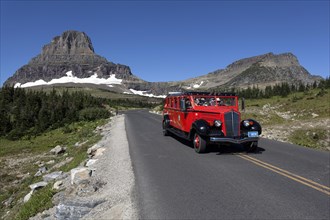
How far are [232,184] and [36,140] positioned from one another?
1337 inches

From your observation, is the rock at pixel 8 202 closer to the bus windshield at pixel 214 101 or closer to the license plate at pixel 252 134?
the bus windshield at pixel 214 101

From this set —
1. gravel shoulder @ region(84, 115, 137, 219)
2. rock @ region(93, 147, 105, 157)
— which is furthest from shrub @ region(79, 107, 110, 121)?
gravel shoulder @ region(84, 115, 137, 219)

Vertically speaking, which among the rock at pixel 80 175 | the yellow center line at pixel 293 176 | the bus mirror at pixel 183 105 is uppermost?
the bus mirror at pixel 183 105

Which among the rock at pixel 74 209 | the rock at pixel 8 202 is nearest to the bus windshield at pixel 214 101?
the rock at pixel 8 202

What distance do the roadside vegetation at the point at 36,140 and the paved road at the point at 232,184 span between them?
3.15 metres

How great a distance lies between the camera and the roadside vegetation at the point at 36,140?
43.5ft

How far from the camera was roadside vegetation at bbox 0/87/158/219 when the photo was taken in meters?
13.3

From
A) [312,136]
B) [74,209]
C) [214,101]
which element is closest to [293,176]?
[74,209]

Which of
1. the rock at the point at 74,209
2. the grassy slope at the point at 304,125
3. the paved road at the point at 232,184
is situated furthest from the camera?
the grassy slope at the point at 304,125

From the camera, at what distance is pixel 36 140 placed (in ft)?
128

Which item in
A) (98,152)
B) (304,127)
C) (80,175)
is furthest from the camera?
(304,127)

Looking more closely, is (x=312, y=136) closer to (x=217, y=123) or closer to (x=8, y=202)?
(x=217, y=123)

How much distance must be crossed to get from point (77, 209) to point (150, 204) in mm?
1675

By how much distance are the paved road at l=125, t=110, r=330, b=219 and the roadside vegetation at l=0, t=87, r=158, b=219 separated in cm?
315
